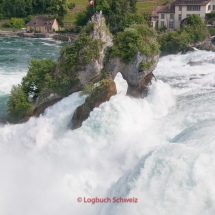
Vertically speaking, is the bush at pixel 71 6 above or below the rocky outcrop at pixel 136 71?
above

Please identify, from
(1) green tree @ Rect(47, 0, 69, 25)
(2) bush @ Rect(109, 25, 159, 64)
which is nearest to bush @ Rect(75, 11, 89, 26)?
(1) green tree @ Rect(47, 0, 69, 25)

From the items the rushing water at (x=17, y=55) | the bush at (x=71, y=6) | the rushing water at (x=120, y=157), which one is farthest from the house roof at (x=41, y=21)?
the rushing water at (x=120, y=157)

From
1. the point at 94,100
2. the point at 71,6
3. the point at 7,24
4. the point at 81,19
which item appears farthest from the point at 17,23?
the point at 94,100

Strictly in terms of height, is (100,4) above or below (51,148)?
above

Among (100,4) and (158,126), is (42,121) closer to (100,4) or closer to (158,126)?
(158,126)

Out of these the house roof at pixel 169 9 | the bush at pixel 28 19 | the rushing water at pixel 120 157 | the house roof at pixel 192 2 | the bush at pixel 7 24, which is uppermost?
the house roof at pixel 192 2

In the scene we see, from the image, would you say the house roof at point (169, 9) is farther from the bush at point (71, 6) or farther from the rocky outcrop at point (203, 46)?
the bush at point (71, 6)

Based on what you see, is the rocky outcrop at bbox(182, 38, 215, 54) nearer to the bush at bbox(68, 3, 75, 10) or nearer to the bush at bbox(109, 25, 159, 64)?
the bush at bbox(109, 25, 159, 64)

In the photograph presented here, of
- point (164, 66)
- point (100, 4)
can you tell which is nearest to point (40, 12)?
point (100, 4)
